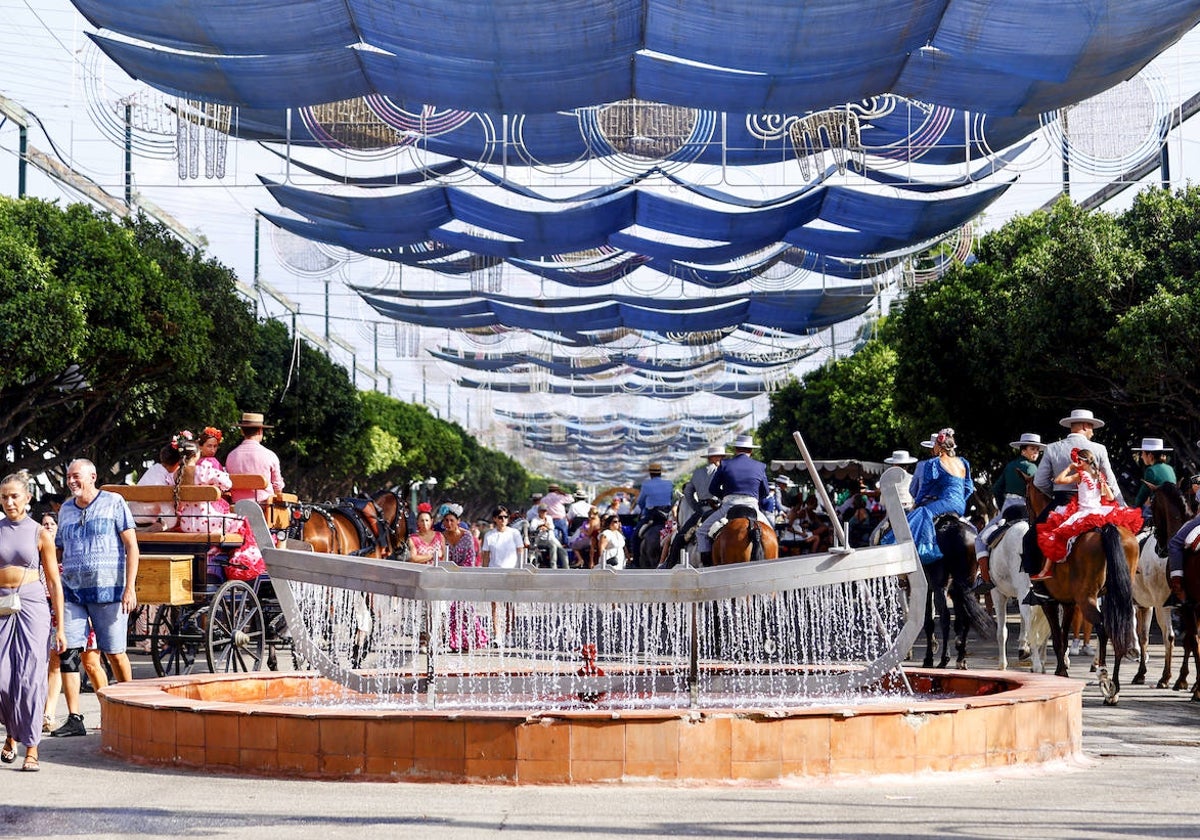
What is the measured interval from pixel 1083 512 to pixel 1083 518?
71 mm

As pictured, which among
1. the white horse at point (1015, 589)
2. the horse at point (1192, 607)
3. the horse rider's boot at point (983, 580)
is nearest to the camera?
the horse at point (1192, 607)

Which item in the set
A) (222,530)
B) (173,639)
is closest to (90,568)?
(173,639)

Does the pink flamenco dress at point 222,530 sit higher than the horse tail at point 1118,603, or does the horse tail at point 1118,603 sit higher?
the pink flamenco dress at point 222,530

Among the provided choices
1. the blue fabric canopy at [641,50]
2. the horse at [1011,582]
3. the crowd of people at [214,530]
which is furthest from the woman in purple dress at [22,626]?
the blue fabric canopy at [641,50]

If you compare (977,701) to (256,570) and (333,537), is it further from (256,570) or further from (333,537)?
(333,537)

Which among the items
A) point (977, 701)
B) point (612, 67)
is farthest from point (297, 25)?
point (977, 701)

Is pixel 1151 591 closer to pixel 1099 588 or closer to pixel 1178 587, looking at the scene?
pixel 1178 587

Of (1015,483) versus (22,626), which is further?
(1015,483)

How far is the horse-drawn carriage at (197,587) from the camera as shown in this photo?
462 inches

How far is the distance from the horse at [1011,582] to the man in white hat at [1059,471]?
72 cm

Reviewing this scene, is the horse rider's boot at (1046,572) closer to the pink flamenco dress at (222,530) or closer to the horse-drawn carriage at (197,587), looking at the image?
the pink flamenco dress at (222,530)

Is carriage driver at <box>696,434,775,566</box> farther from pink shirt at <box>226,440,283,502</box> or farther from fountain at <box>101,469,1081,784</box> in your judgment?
fountain at <box>101,469,1081,784</box>

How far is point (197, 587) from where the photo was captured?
12.5 meters

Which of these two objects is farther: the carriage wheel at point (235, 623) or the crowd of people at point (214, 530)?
the carriage wheel at point (235, 623)
